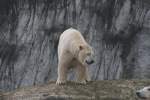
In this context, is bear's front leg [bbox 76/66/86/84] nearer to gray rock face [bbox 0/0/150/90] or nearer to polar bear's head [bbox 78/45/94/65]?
polar bear's head [bbox 78/45/94/65]

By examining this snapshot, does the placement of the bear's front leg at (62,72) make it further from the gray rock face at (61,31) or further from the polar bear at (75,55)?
the gray rock face at (61,31)

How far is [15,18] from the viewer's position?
2684 centimetres

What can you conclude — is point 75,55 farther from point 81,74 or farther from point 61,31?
point 61,31

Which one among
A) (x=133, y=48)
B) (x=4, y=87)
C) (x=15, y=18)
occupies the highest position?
(x=15, y=18)

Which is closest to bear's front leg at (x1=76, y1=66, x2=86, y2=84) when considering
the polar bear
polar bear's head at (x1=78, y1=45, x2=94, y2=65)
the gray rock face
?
the polar bear

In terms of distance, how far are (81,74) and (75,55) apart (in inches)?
31.1

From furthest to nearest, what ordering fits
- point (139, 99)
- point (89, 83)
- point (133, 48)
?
1. point (133, 48)
2. point (89, 83)
3. point (139, 99)

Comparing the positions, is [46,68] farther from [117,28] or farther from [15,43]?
[117,28]

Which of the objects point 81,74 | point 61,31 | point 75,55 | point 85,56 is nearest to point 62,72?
point 81,74

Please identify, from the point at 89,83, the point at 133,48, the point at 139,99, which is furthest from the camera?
the point at 133,48

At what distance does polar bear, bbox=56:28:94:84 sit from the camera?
11.1 m

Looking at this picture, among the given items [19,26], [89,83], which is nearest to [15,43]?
[19,26]

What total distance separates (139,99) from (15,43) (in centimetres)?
1581

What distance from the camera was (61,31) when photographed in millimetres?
26000
